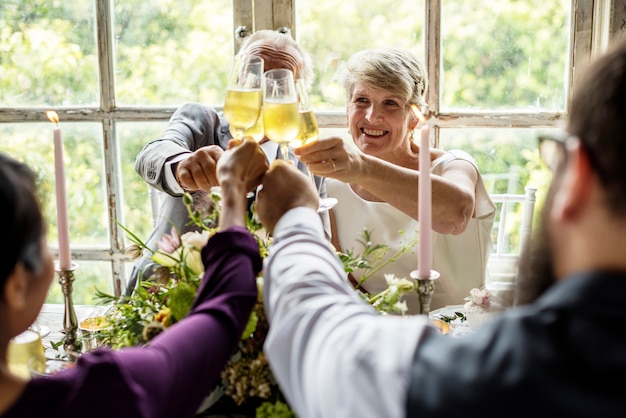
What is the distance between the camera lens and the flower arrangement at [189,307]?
108cm

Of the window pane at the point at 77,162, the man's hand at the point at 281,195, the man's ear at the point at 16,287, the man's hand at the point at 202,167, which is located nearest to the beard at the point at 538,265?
the man's hand at the point at 281,195

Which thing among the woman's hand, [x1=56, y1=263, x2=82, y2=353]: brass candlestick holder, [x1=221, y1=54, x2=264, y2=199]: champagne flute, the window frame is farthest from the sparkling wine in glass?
the window frame

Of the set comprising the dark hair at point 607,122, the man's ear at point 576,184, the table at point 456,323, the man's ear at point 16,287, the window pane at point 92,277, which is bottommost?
the window pane at point 92,277

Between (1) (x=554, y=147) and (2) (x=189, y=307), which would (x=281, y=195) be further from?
(1) (x=554, y=147)

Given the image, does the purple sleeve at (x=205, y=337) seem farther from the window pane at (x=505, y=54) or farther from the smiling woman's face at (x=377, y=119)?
the window pane at (x=505, y=54)

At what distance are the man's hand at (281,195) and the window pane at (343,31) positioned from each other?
156cm

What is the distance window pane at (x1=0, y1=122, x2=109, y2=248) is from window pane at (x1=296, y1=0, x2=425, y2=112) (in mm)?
959

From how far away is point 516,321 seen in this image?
724 millimetres

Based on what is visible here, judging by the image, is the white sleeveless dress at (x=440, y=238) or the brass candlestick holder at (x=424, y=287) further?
the white sleeveless dress at (x=440, y=238)

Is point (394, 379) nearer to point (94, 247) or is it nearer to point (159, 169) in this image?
point (159, 169)

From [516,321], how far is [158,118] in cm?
233

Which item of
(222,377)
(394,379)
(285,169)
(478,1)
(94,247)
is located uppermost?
(478,1)

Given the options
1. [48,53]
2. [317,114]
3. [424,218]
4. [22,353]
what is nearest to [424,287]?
[424,218]

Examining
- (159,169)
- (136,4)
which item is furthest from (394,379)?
(136,4)
